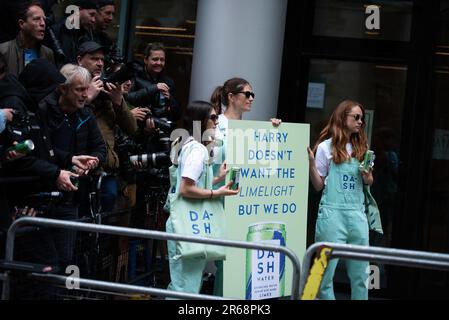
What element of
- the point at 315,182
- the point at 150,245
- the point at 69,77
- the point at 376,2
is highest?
the point at 376,2

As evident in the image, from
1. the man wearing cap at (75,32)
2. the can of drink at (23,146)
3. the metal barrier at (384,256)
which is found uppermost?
the man wearing cap at (75,32)

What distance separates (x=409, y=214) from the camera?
32.8 feet

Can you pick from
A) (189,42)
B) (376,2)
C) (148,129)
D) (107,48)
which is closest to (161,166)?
(148,129)

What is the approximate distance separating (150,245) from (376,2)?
446 cm

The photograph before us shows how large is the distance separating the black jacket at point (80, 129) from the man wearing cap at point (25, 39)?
516 millimetres

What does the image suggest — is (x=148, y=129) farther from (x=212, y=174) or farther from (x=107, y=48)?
(x=212, y=174)

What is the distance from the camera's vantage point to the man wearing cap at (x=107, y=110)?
7.31m

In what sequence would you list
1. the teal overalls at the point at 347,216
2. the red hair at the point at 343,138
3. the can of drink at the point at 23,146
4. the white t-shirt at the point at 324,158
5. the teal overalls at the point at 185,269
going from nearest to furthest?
1. the can of drink at the point at 23,146
2. the teal overalls at the point at 185,269
3. the teal overalls at the point at 347,216
4. the red hair at the point at 343,138
5. the white t-shirt at the point at 324,158

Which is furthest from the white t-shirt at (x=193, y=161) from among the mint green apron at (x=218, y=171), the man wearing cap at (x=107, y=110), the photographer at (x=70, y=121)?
the man wearing cap at (x=107, y=110)

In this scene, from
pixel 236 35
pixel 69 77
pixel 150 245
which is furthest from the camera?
pixel 236 35

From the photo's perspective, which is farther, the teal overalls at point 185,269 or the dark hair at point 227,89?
the dark hair at point 227,89

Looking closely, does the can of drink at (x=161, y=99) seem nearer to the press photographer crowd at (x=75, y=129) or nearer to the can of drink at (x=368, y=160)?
the press photographer crowd at (x=75, y=129)

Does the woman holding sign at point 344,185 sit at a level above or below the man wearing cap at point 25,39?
below

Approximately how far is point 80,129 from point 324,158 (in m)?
2.26
